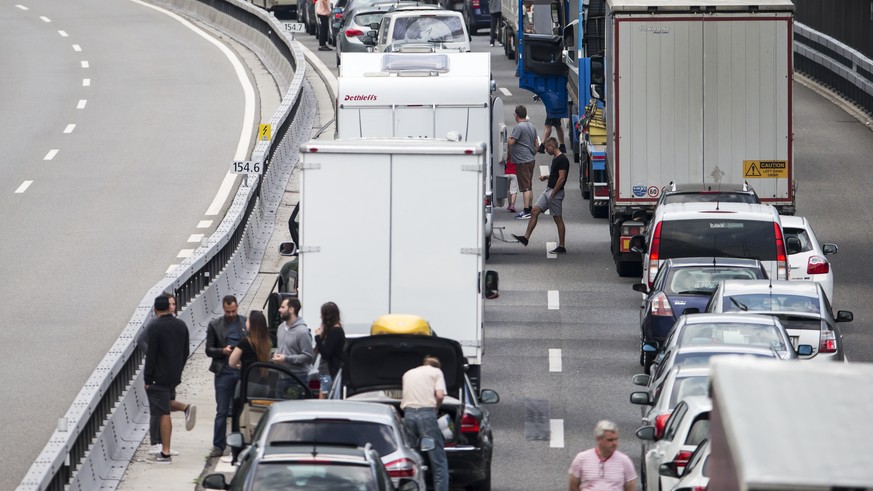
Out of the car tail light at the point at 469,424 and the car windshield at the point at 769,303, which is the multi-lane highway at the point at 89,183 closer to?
the car tail light at the point at 469,424

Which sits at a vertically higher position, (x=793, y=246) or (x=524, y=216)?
(x=524, y=216)

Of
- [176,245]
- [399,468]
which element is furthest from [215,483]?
[176,245]

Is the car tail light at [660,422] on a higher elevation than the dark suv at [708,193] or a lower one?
lower

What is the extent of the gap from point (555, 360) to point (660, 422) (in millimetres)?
6500

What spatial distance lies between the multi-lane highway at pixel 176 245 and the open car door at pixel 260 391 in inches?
83.4

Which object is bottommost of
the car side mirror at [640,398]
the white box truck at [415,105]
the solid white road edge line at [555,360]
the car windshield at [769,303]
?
the solid white road edge line at [555,360]

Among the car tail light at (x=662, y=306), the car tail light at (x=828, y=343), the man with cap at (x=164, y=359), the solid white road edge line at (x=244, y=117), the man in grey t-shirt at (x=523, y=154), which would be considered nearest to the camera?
the man with cap at (x=164, y=359)

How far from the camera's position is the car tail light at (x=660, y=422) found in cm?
1488

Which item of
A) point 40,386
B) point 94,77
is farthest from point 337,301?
point 94,77

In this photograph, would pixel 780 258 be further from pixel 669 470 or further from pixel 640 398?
pixel 669 470

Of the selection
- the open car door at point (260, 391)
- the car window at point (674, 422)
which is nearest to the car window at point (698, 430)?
the car window at point (674, 422)

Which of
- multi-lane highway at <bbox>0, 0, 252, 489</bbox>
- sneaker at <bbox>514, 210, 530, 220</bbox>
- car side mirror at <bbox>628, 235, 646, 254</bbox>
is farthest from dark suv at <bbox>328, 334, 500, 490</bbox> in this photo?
sneaker at <bbox>514, 210, 530, 220</bbox>

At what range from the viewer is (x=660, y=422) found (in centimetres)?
1508

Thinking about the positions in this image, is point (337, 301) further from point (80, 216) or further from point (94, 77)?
point (94, 77)
